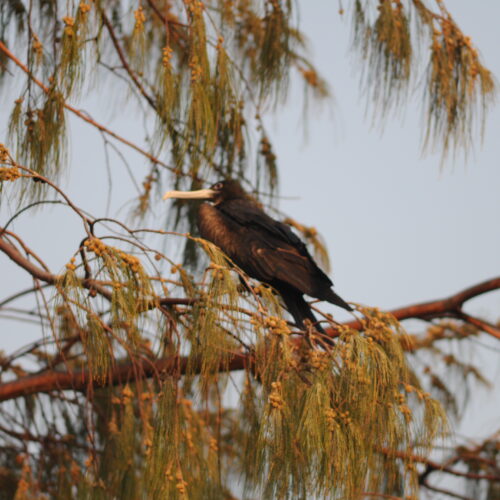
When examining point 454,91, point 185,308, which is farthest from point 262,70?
point 185,308

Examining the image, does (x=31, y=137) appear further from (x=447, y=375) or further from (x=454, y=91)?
(x=447, y=375)

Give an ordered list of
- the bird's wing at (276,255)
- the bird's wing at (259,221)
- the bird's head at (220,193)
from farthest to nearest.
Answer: the bird's head at (220,193), the bird's wing at (259,221), the bird's wing at (276,255)

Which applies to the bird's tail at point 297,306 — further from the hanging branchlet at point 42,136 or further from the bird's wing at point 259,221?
the hanging branchlet at point 42,136

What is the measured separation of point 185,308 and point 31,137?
55 cm

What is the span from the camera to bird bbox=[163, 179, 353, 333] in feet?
7.43

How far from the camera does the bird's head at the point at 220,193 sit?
277 cm

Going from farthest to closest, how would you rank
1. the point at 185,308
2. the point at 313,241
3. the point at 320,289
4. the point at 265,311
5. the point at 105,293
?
the point at 313,241, the point at 320,289, the point at 105,293, the point at 185,308, the point at 265,311

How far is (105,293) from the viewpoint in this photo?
5.95ft

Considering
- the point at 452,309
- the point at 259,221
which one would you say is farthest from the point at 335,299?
the point at 452,309

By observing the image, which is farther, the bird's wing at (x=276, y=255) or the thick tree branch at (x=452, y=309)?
the thick tree branch at (x=452, y=309)

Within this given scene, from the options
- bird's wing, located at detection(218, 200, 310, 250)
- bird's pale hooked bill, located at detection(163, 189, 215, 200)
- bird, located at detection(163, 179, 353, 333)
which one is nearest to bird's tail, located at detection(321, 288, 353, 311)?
bird, located at detection(163, 179, 353, 333)

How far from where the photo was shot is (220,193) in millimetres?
2861

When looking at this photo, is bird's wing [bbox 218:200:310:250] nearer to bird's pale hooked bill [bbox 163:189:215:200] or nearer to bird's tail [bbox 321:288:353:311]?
bird's pale hooked bill [bbox 163:189:215:200]

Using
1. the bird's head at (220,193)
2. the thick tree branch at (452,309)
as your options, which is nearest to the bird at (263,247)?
the bird's head at (220,193)
